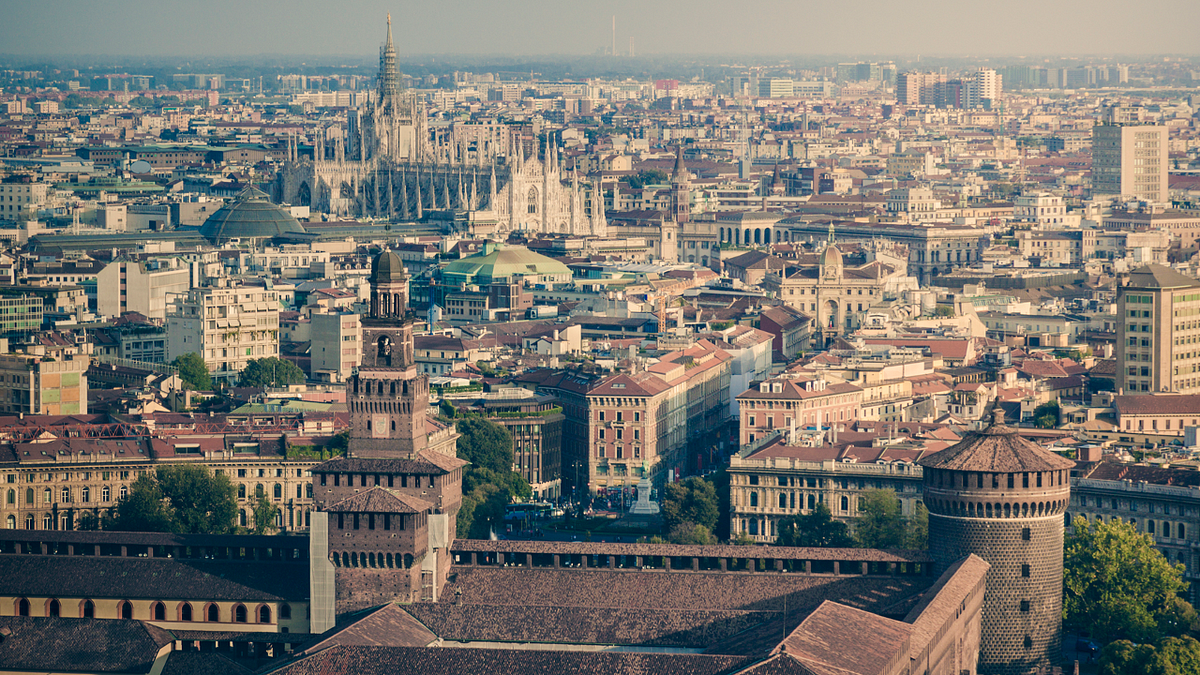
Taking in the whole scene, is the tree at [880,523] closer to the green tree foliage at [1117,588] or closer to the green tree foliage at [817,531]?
the green tree foliage at [817,531]

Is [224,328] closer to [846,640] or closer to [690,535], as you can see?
[690,535]

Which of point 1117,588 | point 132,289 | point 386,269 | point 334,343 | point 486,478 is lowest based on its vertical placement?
point 1117,588

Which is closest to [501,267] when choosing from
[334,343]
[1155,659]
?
[334,343]

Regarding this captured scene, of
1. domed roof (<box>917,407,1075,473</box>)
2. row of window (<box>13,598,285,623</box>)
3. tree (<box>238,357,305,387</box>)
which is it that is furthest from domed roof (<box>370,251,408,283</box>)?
tree (<box>238,357,305,387</box>)

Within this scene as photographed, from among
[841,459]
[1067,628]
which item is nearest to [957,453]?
[1067,628]

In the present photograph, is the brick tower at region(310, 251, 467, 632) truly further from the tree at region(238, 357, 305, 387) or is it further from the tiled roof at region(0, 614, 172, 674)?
the tree at region(238, 357, 305, 387)

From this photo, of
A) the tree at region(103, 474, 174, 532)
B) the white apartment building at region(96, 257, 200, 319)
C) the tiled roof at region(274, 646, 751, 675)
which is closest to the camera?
the tiled roof at region(274, 646, 751, 675)
